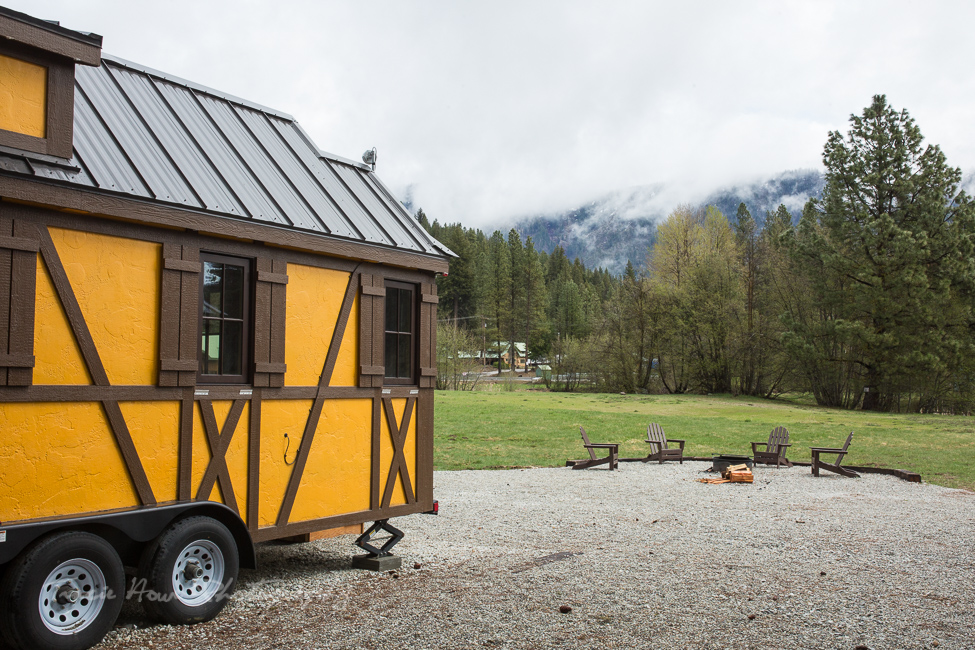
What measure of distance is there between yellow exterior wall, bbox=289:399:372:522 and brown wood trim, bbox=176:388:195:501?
3.77 feet

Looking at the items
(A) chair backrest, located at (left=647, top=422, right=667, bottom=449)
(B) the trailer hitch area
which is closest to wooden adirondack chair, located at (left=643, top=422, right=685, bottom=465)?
(A) chair backrest, located at (left=647, top=422, right=667, bottom=449)

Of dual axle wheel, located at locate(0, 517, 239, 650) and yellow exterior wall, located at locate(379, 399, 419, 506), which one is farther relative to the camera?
yellow exterior wall, located at locate(379, 399, 419, 506)

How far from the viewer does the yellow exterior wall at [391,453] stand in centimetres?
804

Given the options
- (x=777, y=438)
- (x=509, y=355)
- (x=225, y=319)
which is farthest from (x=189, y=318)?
(x=509, y=355)

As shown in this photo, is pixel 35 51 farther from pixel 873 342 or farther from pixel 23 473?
pixel 873 342

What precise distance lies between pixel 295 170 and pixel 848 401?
3988cm

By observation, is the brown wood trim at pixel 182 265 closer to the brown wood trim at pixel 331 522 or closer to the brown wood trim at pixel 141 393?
the brown wood trim at pixel 141 393

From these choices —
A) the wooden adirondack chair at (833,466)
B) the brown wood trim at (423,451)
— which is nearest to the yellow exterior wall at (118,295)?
the brown wood trim at (423,451)

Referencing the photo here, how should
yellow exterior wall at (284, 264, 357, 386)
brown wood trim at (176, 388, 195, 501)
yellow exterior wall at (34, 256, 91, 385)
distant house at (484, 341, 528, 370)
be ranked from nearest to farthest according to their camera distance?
yellow exterior wall at (34, 256, 91, 385) < brown wood trim at (176, 388, 195, 501) < yellow exterior wall at (284, 264, 357, 386) < distant house at (484, 341, 528, 370)

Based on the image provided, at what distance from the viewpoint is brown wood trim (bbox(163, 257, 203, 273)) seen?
629 cm

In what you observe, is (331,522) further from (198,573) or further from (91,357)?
(91,357)

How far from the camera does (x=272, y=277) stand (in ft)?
23.1

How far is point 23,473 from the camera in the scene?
5.39m

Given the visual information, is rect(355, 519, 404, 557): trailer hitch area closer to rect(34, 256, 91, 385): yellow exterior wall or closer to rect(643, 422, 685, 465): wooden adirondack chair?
rect(34, 256, 91, 385): yellow exterior wall
